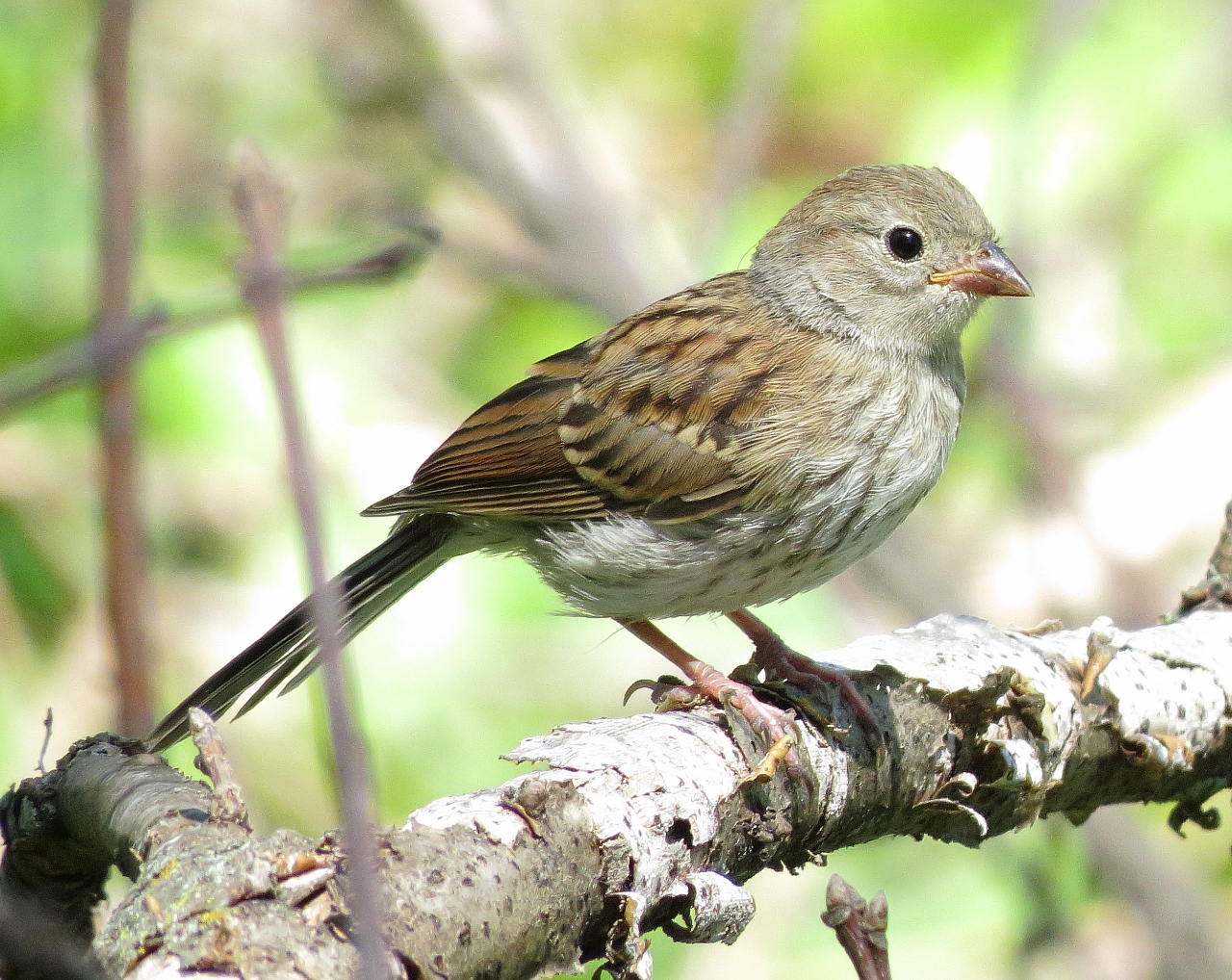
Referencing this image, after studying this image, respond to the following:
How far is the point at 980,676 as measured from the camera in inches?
108

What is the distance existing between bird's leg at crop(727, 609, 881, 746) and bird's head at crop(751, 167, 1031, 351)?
0.74 m

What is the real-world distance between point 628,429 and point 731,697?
0.94 meters

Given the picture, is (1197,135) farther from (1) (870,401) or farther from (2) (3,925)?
(2) (3,925)

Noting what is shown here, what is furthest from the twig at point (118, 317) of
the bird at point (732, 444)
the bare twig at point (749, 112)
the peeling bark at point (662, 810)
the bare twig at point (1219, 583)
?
the bare twig at point (749, 112)

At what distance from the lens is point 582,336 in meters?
5.93

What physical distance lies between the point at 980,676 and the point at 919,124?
11.5ft

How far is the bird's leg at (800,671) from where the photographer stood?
2.62 metres

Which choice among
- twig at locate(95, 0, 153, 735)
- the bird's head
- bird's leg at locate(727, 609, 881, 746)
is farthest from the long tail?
the bird's head

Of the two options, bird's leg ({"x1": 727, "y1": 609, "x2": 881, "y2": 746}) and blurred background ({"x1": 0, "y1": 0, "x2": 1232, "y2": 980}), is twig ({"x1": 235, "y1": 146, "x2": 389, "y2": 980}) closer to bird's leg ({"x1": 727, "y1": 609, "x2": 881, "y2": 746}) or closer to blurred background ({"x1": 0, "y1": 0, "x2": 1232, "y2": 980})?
bird's leg ({"x1": 727, "y1": 609, "x2": 881, "y2": 746})

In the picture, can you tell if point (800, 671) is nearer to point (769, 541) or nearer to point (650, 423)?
point (769, 541)

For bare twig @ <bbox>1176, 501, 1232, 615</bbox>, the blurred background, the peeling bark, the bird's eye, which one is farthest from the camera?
the blurred background

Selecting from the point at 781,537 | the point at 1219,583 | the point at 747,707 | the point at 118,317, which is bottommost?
the point at 1219,583

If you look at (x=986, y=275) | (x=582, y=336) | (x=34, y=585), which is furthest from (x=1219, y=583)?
(x=34, y=585)

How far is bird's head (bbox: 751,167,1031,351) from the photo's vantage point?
3324 mm
